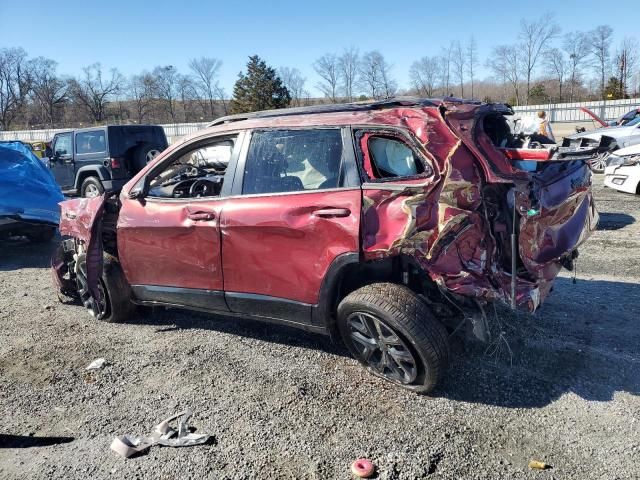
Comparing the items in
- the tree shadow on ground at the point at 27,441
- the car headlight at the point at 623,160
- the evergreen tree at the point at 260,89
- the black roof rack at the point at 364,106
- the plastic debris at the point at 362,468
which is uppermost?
the evergreen tree at the point at 260,89

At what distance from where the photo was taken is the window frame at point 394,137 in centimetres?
303

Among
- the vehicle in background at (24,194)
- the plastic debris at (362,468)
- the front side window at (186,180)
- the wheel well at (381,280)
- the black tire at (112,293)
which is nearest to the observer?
the plastic debris at (362,468)

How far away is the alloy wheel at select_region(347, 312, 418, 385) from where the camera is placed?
3166mm

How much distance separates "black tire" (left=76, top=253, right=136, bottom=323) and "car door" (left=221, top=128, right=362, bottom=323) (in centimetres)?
127

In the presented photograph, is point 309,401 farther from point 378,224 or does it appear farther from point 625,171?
point 625,171

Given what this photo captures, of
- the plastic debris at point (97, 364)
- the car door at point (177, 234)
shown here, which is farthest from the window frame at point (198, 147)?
the plastic debris at point (97, 364)

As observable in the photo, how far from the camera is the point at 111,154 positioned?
484 inches

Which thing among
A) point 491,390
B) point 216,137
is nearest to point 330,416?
point 491,390

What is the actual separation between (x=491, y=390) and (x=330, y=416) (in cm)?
104

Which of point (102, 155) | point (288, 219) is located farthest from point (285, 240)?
point (102, 155)

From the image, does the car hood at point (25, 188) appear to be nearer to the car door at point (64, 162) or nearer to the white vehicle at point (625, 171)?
the car door at point (64, 162)

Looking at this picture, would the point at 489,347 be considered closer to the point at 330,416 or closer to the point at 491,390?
the point at 491,390

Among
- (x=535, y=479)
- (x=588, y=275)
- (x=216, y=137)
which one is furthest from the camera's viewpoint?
(x=588, y=275)

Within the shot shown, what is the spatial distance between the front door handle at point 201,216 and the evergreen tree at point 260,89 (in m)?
45.1
